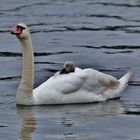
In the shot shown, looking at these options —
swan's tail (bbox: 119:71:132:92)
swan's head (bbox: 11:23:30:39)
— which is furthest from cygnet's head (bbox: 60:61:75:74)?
swan's tail (bbox: 119:71:132:92)

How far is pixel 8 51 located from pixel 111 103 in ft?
18.5

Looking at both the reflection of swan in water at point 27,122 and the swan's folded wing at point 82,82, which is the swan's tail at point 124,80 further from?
the reflection of swan in water at point 27,122

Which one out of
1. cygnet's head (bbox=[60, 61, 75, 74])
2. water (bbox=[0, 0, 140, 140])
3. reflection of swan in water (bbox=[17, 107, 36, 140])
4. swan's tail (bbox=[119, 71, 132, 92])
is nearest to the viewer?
reflection of swan in water (bbox=[17, 107, 36, 140])

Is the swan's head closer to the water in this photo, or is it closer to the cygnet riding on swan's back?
the cygnet riding on swan's back

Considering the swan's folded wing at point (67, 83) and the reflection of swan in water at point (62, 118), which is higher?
the swan's folded wing at point (67, 83)

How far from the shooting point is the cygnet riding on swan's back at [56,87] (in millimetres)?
17266

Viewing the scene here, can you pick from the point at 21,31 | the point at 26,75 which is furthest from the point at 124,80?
the point at 21,31

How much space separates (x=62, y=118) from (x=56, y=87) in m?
1.24

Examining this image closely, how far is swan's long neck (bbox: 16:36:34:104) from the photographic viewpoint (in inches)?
680

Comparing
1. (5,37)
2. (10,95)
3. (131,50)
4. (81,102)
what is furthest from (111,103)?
(5,37)

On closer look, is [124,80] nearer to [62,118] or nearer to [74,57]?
[62,118]

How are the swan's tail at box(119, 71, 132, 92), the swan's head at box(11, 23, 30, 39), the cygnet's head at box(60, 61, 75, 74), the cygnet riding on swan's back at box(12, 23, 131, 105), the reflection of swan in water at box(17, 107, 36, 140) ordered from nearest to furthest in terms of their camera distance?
1. the reflection of swan in water at box(17, 107, 36, 140)
2. the swan's head at box(11, 23, 30, 39)
3. the cygnet riding on swan's back at box(12, 23, 131, 105)
4. the cygnet's head at box(60, 61, 75, 74)
5. the swan's tail at box(119, 71, 132, 92)

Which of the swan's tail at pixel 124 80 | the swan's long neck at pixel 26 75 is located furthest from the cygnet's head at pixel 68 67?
the swan's tail at pixel 124 80

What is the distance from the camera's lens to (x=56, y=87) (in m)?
17.3
